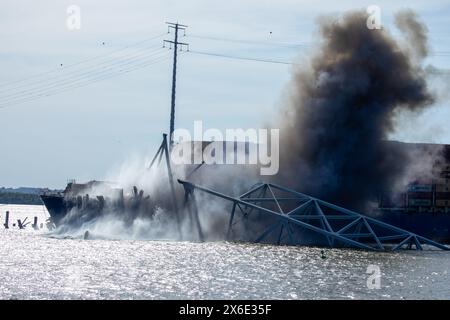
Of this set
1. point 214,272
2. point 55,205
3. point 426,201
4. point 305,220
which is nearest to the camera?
point 214,272

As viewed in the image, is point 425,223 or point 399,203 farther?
point 399,203

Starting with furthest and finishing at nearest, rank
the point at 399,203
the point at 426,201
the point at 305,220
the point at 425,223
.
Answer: the point at 426,201, the point at 399,203, the point at 425,223, the point at 305,220

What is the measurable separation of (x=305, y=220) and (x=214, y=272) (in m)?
46.5

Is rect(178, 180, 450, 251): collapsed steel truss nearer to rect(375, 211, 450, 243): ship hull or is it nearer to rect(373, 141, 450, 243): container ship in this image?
rect(375, 211, 450, 243): ship hull

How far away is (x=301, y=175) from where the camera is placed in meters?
125

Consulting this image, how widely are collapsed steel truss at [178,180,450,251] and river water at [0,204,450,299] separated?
2.18 meters

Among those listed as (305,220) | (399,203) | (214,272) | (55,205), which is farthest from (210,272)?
(399,203)

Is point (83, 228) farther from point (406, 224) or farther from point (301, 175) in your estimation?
point (406, 224)

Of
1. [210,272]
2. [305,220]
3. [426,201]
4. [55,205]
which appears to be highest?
[426,201]

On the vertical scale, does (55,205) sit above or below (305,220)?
above

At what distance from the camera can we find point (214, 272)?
253 ft

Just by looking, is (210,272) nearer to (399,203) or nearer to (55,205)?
(55,205)

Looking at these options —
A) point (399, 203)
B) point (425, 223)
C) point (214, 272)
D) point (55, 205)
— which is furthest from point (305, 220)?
point (55, 205)
